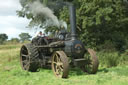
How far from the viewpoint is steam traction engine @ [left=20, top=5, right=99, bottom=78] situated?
704cm

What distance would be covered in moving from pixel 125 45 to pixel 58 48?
6.57 meters

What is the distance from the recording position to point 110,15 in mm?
12125

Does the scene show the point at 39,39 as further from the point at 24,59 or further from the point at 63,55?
the point at 63,55

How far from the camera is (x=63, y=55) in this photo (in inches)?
265

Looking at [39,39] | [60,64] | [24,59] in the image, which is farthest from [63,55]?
[24,59]

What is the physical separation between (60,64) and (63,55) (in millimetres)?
381

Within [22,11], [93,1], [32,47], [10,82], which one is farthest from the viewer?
[22,11]

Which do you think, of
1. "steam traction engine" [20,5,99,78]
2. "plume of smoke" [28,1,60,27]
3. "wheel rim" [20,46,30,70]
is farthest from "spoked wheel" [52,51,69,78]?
"plume of smoke" [28,1,60,27]

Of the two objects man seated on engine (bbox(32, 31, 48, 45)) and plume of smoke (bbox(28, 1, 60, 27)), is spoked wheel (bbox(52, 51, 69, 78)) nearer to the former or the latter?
man seated on engine (bbox(32, 31, 48, 45))

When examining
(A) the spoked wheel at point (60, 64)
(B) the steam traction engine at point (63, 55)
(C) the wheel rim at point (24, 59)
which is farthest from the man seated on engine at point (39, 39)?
(A) the spoked wheel at point (60, 64)

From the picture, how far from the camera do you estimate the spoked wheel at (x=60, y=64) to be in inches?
258

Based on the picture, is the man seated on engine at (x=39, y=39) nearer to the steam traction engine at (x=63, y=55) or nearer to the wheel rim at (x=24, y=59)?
the steam traction engine at (x=63, y=55)

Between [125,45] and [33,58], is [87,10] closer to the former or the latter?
[125,45]

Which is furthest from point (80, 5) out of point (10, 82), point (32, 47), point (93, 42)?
point (10, 82)
